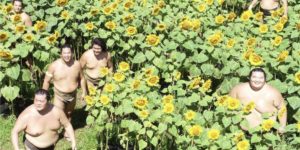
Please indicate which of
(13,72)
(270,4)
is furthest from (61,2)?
(270,4)

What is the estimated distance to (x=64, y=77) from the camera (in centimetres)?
846

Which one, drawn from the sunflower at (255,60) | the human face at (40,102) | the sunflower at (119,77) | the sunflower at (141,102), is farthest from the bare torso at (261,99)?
the human face at (40,102)

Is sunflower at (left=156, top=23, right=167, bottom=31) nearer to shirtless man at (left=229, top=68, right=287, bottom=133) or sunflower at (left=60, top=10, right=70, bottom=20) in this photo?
sunflower at (left=60, top=10, right=70, bottom=20)

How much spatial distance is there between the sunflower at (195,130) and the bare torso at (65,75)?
2810mm

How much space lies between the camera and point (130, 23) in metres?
9.87

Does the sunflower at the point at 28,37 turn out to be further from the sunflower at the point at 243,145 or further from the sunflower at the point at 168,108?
the sunflower at the point at 243,145

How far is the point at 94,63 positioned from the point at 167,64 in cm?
120

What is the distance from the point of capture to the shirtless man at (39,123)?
22.7ft

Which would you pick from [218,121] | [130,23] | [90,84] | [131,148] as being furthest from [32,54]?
[218,121]

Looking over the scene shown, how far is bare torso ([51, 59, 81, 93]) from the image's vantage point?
27.7 feet

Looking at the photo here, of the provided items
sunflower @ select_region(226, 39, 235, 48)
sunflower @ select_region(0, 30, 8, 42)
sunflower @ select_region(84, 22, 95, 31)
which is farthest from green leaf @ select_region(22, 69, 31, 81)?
sunflower @ select_region(226, 39, 235, 48)

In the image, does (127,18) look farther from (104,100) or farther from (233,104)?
(233,104)

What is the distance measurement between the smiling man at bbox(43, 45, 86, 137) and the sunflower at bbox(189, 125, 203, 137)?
2796 mm

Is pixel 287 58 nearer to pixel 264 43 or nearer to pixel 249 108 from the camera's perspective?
pixel 264 43
